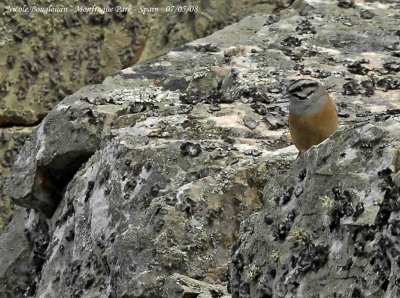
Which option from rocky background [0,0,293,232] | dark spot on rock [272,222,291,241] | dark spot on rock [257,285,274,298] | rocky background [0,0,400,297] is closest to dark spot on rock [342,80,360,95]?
rocky background [0,0,400,297]

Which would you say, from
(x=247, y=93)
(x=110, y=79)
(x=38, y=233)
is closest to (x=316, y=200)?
(x=247, y=93)

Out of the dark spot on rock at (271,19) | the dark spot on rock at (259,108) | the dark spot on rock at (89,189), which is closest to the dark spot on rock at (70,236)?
the dark spot on rock at (89,189)

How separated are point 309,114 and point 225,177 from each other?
777mm

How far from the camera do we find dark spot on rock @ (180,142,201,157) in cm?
714

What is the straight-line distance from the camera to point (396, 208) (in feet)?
14.7

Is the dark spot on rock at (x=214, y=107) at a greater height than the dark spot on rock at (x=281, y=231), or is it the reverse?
the dark spot on rock at (x=281, y=231)

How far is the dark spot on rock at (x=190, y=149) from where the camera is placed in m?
7.14

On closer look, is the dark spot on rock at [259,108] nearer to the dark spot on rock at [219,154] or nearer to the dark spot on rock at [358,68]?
the dark spot on rock at [219,154]

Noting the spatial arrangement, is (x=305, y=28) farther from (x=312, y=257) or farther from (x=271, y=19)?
(x=312, y=257)

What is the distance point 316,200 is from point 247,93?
10.9 ft

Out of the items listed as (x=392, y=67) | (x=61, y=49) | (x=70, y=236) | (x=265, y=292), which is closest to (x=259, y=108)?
(x=392, y=67)

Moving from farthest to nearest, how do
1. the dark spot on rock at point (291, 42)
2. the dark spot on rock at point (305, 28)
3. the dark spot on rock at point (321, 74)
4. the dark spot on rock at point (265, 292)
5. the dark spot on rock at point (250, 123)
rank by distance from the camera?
the dark spot on rock at point (305, 28)
the dark spot on rock at point (291, 42)
the dark spot on rock at point (321, 74)
the dark spot on rock at point (250, 123)
the dark spot on rock at point (265, 292)

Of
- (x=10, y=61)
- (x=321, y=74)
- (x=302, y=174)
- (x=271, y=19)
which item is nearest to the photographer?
(x=302, y=174)

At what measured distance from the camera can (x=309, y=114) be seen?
279 inches
